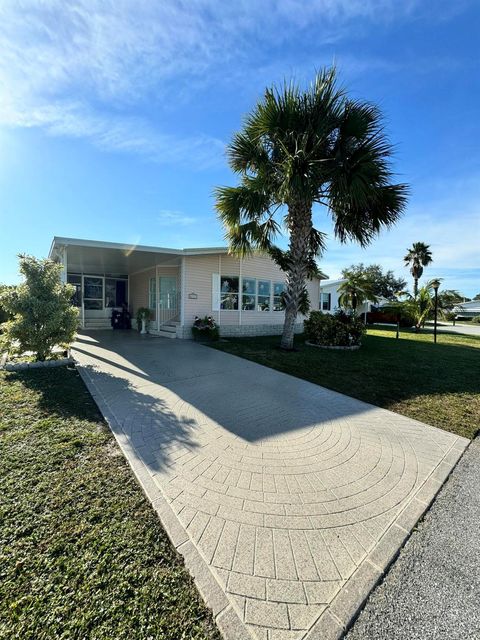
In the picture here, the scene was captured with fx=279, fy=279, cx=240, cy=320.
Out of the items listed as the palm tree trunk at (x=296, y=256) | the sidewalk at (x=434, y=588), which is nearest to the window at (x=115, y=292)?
the palm tree trunk at (x=296, y=256)

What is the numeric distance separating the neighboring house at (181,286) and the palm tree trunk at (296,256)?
3.45 metres

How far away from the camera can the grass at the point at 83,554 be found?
56.8 inches

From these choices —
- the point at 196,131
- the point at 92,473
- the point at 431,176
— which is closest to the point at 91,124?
the point at 196,131

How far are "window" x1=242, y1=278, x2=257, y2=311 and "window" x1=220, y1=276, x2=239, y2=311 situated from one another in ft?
1.30

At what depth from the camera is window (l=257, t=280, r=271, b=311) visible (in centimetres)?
1354

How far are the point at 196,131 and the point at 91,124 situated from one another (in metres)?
2.87

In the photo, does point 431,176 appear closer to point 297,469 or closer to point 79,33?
point 79,33

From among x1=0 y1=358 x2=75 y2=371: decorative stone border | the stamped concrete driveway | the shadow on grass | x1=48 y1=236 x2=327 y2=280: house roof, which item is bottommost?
the stamped concrete driveway

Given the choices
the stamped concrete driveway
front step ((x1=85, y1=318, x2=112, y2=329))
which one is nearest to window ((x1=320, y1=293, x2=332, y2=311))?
front step ((x1=85, y1=318, x2=112, y2=329))

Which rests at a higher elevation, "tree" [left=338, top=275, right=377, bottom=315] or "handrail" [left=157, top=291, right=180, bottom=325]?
"tree" [left=338, top=275, right=377, bottom=315]

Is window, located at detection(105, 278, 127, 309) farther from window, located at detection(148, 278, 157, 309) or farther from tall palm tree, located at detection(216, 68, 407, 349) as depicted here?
tall palm tree, located at detection(216, 68, 407, 349)

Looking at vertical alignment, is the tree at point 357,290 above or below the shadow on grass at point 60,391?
above

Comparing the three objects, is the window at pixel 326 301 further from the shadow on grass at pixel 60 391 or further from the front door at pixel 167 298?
the shadow on grass at pixel 60 391

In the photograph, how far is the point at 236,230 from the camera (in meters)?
9.30
